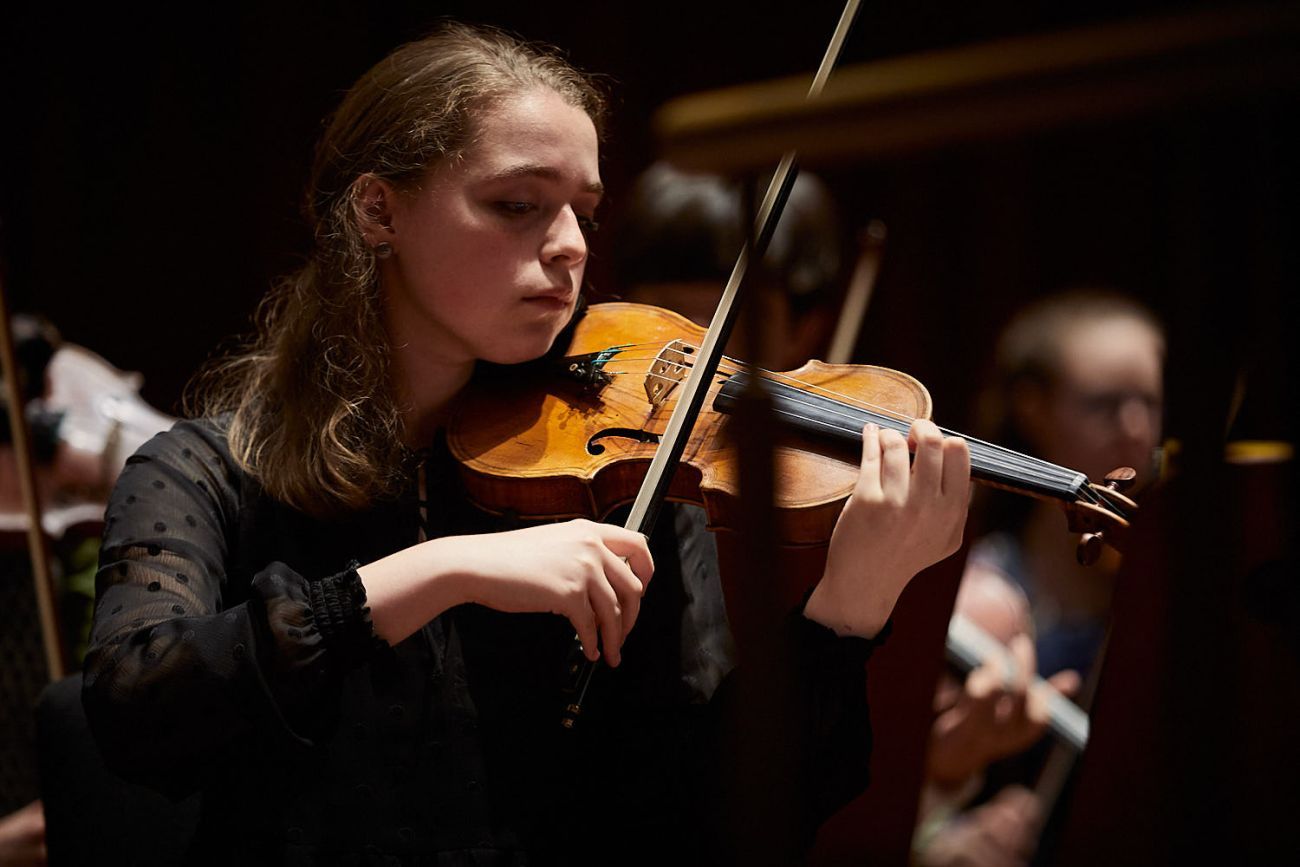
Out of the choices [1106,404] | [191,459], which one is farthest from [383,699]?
[1106,404]

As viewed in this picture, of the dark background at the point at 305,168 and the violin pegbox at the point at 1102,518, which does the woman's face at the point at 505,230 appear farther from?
the dark background at the point at 305,168

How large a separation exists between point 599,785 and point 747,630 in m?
0.51

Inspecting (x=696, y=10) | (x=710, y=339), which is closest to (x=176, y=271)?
(x=696, y=10)

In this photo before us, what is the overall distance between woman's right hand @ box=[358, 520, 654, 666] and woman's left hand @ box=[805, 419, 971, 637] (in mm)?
159

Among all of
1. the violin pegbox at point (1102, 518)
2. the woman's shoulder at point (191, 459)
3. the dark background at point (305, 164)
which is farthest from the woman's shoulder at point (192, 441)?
the dark background at point (305, 164)

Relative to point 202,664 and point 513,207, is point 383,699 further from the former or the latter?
point 513,207

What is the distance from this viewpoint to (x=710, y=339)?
3.06 ft

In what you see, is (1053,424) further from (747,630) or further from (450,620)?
(747,630)

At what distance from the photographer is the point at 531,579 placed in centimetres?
89

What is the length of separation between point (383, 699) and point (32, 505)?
733 mm

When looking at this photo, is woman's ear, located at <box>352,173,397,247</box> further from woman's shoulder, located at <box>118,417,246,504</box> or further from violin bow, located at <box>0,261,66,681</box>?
violin bow, located at <box>0,261,66,681</box>

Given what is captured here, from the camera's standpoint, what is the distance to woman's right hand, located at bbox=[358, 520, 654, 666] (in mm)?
889

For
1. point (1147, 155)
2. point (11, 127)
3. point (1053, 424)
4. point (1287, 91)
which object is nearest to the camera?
point (1287, 91)

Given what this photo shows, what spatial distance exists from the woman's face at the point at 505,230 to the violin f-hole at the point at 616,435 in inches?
3.8
